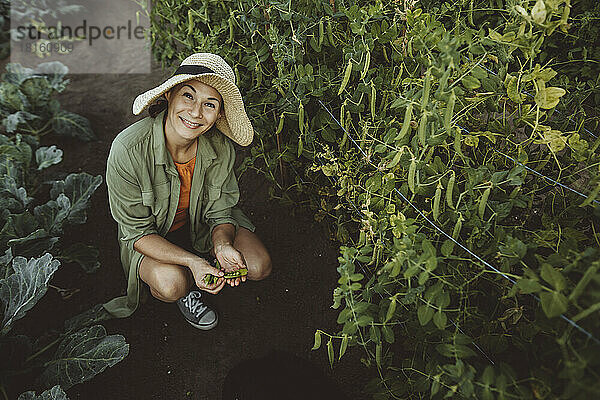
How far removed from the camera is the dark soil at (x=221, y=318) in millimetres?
1920

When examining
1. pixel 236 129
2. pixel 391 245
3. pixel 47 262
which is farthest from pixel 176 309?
pixel 391 245

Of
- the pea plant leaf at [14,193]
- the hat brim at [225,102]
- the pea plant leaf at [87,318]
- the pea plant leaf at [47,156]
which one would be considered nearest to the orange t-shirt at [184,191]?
the hat brim at [225,102]

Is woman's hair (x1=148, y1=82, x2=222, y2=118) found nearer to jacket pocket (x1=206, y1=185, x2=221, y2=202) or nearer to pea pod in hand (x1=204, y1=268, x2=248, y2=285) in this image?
jacket pocket (x1=206, y1=185, x2=221, y2=202)

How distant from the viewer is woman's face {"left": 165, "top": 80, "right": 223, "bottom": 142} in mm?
1600

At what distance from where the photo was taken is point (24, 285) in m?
1.75

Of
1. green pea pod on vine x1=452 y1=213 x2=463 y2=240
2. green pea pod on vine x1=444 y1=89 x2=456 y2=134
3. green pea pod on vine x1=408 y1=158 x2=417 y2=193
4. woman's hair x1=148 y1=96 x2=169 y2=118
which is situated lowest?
woman's hair x1=148 y1=96 x2=169 y2=118

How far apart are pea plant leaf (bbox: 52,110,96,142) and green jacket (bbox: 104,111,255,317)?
1.00 metres

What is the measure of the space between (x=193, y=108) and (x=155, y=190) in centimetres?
34

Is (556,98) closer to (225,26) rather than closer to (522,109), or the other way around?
(522,109)

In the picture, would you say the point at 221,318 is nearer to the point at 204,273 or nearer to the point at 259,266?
the point at 259,266

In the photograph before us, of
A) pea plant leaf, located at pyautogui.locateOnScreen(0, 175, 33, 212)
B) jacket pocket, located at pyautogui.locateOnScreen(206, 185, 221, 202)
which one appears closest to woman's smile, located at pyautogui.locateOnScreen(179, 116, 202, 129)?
jacket pocket, located at pyautogui.locateOnScreen(206, 185, 221, 202)

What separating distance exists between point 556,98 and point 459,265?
46 centimetres

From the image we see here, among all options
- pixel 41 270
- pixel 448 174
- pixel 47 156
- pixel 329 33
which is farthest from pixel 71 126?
pixel 448 174

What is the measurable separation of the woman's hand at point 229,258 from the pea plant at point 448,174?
40cm
